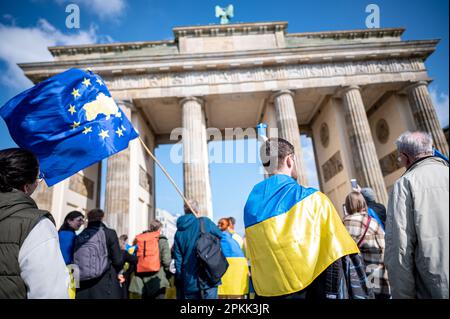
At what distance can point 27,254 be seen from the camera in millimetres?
1400

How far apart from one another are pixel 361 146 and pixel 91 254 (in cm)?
1447

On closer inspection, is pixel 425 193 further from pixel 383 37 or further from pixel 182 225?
pixel 383 37

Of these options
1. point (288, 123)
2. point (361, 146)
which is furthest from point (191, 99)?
point (361, 146)

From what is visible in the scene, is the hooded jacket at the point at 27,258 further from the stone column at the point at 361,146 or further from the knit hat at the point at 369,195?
the stone column at the point at 361,146

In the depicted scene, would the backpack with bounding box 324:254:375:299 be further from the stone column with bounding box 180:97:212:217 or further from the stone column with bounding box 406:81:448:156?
the stone column with bounding box 406:81:448:156

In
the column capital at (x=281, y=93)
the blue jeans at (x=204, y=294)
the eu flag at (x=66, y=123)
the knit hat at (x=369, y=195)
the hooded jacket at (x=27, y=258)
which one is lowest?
the blue jeans at (x=204, y=294)

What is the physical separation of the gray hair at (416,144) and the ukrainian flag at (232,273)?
365 cm

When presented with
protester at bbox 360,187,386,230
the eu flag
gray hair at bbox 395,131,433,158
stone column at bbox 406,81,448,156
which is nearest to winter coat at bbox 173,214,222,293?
the eu flag

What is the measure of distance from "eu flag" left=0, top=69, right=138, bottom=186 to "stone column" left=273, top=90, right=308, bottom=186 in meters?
11.2

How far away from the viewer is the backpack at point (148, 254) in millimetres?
4797

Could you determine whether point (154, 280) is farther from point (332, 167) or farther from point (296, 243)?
point (332, 167)

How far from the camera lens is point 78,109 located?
4.00 m

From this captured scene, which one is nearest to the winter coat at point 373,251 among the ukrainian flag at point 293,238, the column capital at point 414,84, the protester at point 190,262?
the ukrainian flag at point 293,238

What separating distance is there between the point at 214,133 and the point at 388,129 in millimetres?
12016
